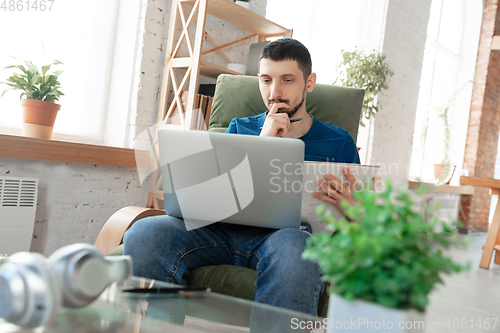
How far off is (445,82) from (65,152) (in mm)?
5705

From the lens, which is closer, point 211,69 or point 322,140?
point 322,140

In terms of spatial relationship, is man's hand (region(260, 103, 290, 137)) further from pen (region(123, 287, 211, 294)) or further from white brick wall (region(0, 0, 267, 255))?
white brick wall (region(0, 0, 267, 255))

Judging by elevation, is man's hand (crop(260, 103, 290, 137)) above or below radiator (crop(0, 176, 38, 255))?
above

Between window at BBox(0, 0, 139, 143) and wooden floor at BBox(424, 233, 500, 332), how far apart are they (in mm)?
2078

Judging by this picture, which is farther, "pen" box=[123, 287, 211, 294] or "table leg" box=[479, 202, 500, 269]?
"table leg" box=[479, 202, 500, 269]

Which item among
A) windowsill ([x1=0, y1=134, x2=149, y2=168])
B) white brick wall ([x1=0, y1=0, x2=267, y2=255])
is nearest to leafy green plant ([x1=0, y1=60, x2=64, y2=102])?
windowsill ([x1=0, y1=134, x2=149, y2=168])

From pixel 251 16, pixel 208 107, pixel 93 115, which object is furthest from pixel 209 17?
pixel 93 115

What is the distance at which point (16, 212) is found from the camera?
1.89 m

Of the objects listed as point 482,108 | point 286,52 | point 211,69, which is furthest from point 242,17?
point 482,108

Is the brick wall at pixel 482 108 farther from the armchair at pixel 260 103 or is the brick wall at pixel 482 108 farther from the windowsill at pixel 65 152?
the windowsill at pixel 65 152

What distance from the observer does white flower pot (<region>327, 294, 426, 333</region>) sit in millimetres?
441

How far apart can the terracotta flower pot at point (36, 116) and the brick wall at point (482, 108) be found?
5.96m

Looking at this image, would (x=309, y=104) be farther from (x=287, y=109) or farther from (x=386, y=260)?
(x=386, y=260)

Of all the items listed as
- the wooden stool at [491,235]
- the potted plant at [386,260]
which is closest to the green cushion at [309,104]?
the potted plant at [386,260]
